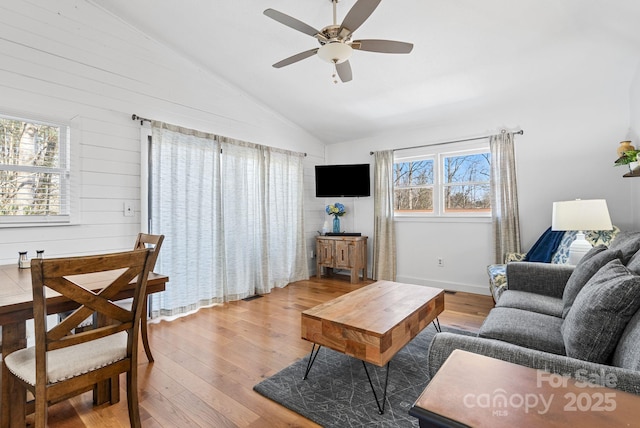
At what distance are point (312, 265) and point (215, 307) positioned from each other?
6.96 feet

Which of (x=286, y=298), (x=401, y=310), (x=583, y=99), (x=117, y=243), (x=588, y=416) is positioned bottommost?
(x=286, y=298)

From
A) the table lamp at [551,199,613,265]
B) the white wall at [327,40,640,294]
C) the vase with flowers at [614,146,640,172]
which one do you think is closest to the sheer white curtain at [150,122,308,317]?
the white wall at [327,40,640,294]

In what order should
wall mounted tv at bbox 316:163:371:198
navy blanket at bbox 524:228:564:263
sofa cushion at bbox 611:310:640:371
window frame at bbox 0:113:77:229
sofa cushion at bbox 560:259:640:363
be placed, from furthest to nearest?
wall mounted tv at bbox 316:163:371:198
navy blanket at bbox 524:228:564:263
window frame at bbox 0:113:77:229
sofa cushion at bbox 560:259:640:363
sofa cushion at bbox 611:310:640:371

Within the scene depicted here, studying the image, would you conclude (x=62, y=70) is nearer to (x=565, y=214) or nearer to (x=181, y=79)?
(x=181, y=79)

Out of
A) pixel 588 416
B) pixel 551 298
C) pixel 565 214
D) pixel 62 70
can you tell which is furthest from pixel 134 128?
pixel 565 214

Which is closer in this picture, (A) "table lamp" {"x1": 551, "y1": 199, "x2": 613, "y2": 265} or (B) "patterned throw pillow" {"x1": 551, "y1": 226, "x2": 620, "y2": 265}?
(A) "table lamp" {"x1": 551, "y1": 199, "x2": 613, "y2": 265}

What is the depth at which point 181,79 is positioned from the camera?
3721 millimetres

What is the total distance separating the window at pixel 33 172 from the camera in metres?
2.60

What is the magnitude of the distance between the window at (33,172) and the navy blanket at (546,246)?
4.87m

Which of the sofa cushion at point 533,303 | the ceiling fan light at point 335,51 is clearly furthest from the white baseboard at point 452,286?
the ceiling fan light at point 335,51

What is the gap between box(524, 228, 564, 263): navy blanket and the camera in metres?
3.43

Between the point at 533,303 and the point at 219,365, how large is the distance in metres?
2.38

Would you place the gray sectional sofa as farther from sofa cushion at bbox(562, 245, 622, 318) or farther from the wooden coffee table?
the wooden coffee table

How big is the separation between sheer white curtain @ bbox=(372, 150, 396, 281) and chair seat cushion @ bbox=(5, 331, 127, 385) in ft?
13.1
